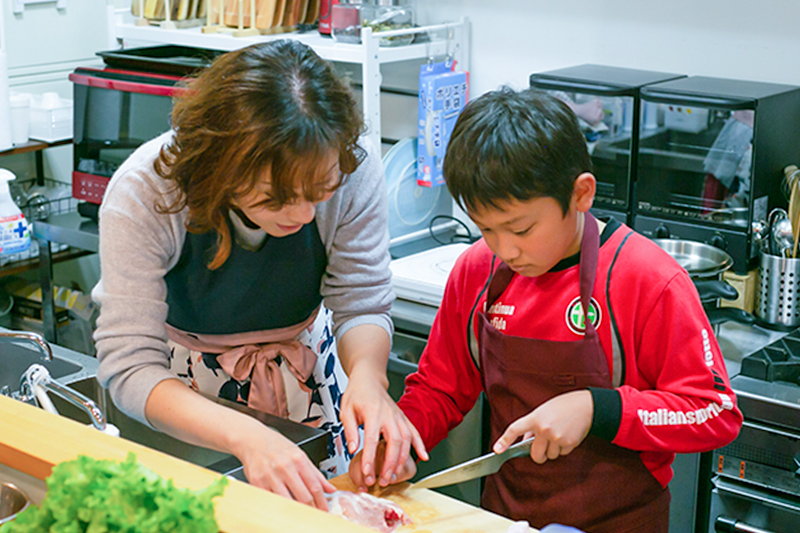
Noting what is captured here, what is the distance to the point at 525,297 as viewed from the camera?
121cm

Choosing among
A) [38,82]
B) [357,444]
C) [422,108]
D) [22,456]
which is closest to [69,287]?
[38,82]

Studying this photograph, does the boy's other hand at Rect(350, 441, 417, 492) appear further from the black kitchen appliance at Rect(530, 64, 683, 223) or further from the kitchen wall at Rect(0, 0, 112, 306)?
the kitchen wall at Rect(0, 0, 112, 306)

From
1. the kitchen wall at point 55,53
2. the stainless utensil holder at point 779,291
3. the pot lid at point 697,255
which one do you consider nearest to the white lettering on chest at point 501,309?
the pot lid at point 697,255

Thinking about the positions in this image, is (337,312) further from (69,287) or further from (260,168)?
(69,287)

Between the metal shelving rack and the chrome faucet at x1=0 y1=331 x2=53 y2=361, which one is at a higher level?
the metal shelving rack

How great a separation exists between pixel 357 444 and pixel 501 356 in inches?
9.2

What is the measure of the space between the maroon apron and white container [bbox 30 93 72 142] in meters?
1.99

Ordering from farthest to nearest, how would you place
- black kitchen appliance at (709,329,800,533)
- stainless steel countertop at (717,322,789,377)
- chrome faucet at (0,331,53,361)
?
stainless steel countertop at (717,322,789,377)
black kitchen appliance at (709,329,800,533)
chrome faucet at (0,331,53,361)

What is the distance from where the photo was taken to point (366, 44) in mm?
2127

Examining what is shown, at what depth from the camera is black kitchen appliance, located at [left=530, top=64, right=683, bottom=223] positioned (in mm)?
2006

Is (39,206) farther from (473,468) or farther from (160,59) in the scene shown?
(473,468)

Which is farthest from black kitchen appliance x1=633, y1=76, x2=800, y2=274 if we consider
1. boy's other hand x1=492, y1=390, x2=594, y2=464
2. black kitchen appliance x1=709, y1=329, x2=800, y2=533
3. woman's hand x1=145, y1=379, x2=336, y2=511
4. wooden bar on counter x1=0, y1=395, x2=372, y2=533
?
wooden bar on counter x1=0, y1=395, x2=372, y2=533

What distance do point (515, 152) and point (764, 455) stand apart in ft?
3.02

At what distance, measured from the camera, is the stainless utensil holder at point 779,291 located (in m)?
1.80
